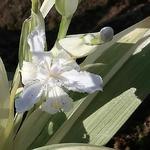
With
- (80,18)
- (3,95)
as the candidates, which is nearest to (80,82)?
(3,95)

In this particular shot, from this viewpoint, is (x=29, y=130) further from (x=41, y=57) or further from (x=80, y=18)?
(x=80, y=18)

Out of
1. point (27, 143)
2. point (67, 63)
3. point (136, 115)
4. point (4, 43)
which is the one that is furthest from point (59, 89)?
point (4, 43)

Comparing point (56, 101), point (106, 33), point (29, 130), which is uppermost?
point (106, 33)

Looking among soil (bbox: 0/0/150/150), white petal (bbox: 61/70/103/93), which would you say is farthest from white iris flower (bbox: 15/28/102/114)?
soil (bbox: 0/0/150/150)

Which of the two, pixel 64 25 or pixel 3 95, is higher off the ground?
pixel 64 25

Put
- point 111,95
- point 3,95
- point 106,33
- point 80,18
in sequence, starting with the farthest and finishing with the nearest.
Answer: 1. point 80,18
2. point 111,95
3. point 3,95
4. point 106,33

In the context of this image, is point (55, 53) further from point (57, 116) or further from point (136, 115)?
point (136, 115)

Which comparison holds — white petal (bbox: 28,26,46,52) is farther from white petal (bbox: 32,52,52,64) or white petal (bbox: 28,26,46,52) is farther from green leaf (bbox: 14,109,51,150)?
green leaf (bbox: 14,109,51,150)

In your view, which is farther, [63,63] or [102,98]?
[102,98]

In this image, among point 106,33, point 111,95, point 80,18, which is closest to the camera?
point 106,33

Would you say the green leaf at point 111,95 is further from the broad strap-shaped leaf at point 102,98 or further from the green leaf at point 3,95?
the green leaf at point 3,95
